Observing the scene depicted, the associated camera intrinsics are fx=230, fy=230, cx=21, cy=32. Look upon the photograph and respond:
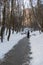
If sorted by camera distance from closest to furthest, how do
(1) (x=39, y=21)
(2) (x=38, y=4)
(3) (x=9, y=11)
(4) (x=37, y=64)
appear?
(4) (x=37, y=64) → (3) (x=9, y=11) → (2) (x=38, y=4) → (1) (x=39, y=21)

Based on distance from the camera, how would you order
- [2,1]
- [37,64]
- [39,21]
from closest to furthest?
[37,64] < [2,1] < [39,21]

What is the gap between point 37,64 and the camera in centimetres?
970

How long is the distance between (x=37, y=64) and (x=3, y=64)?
1.50 metres

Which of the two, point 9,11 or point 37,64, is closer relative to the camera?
point 37,64

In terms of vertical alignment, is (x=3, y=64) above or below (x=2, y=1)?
below

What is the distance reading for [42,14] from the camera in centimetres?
6234

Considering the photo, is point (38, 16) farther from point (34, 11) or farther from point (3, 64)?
point (3, 64)

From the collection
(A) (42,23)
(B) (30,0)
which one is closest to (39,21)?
Answer: (A) (42,23)

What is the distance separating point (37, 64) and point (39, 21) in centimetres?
5058

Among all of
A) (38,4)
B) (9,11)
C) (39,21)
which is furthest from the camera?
(39,21)

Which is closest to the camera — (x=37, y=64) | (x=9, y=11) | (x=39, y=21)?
(x=37, y=64)

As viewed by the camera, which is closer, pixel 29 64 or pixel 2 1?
pixel 29 64

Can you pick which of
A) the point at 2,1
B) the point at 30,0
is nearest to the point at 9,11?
the point at 2,1

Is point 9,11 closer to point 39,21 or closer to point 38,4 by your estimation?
point 38,4
